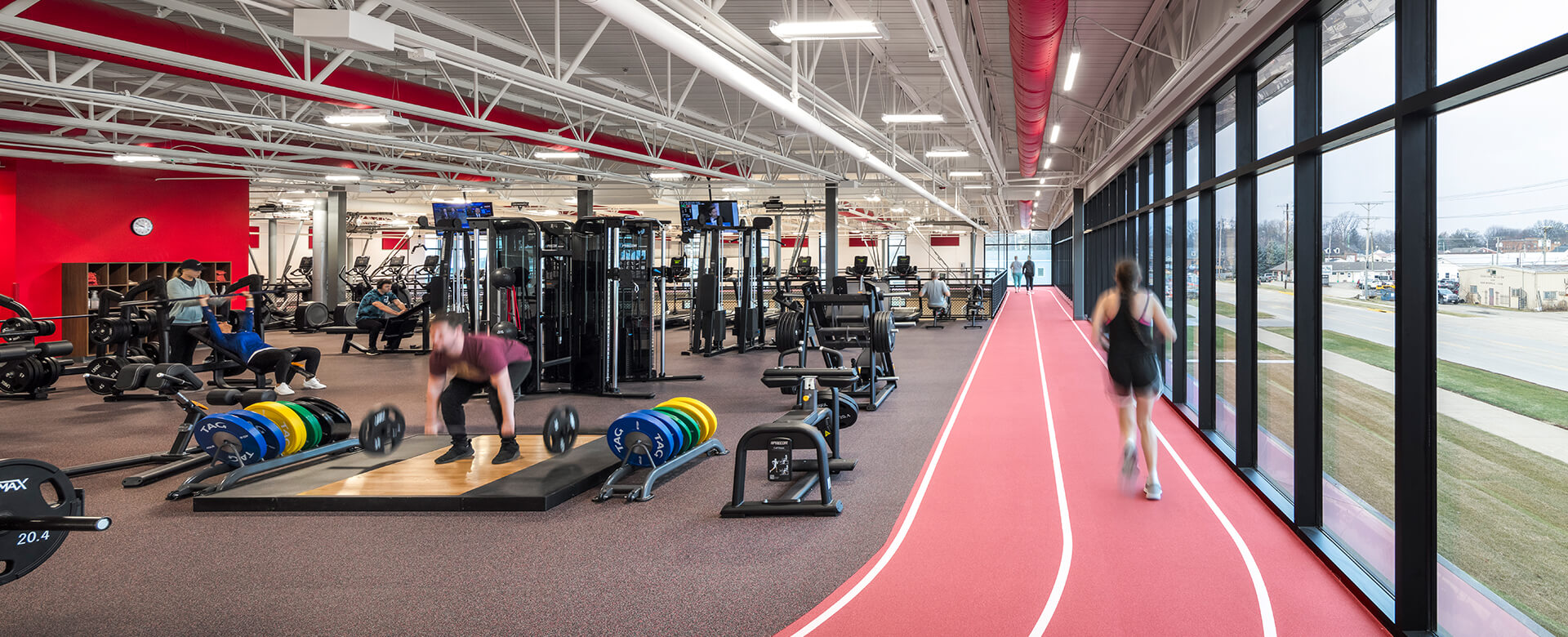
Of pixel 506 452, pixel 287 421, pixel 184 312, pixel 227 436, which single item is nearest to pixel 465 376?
pixel 506 452

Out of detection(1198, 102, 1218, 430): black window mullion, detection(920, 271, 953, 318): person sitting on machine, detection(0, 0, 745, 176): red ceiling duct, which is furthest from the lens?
detection(920, 271, 953, 318): person sitting on machine

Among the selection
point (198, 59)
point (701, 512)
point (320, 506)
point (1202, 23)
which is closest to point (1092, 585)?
point (701, 512)

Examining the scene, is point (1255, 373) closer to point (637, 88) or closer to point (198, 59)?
point (198, 59)

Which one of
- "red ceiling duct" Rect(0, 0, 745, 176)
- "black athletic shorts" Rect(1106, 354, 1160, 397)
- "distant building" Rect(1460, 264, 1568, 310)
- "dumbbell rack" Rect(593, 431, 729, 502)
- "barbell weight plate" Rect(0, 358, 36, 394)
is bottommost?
"dumbbell rack" Rect(593, 431, 729, 502)

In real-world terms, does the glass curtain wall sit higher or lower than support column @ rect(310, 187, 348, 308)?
lower

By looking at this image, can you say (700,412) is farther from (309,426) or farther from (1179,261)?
(1179,261)

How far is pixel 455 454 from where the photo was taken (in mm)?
5398

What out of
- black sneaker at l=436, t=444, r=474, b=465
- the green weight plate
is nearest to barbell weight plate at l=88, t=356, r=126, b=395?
the green weight plate

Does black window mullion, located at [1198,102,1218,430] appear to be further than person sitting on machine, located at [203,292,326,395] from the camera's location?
No

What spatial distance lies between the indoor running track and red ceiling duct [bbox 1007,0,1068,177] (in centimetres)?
273

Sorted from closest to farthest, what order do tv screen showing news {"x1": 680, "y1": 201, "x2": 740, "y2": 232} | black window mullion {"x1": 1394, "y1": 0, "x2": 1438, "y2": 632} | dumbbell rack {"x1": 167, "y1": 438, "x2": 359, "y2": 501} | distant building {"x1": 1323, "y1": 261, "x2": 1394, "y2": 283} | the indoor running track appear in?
1. black window mullion {"x1": 1394, "y1": 0, "x2": 1438, "y2": 632}
2. the indoor running track
3. distant building {"x1": 1323, "y1": 261, "x2": 1394, "y2": 283}
4. dumbbell rack {"x1": 167, "y1": 438, "x2": 359, "y2": 501}
5. tv screen showing news {"x1": 680, "y1": 201, "x2": 740, "y2": 232}

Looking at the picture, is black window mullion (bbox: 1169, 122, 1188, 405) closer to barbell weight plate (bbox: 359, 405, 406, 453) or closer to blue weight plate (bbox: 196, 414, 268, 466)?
barbell weight plate (bbox: 359, 405, 406, 453)

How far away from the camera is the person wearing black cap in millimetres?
8336

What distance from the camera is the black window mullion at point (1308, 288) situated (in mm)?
3906
